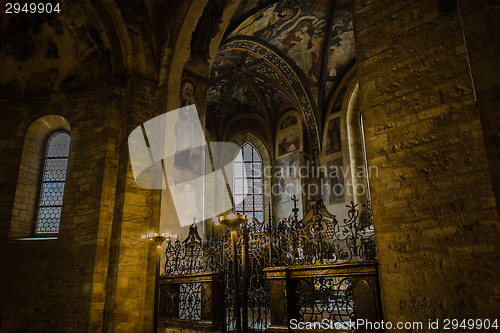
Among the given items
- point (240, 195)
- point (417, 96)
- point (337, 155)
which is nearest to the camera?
point (417, 96)

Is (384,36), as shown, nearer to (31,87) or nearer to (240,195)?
(31,87)

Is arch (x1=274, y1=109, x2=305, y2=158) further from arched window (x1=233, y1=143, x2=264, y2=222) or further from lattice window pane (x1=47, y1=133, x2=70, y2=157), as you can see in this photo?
lattice window pane (x1=47, y1=133, x2=70, y2=157)

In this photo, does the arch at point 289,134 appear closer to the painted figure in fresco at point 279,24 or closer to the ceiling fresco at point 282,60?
the ceiling fresco at point 282,60

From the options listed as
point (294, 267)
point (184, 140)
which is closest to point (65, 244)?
point (184, 140)

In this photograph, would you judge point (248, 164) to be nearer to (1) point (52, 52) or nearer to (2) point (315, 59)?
(2) point (315, 59)

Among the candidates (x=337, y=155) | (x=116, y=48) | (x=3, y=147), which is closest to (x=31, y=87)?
(x=3, y=147)

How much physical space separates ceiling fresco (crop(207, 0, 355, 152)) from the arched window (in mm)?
1721

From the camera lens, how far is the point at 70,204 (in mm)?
8273

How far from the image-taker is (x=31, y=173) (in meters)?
9.20

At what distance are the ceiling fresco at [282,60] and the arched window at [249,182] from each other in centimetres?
172

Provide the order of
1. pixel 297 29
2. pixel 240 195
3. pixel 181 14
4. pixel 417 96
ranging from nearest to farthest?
pixel 417 96
pixel 181 14
pixel 297 29
pixel 240 195

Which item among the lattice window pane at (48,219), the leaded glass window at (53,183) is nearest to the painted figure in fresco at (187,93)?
the leaded glass window at (53,183)

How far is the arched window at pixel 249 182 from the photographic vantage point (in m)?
15.8

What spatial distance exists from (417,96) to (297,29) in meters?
9.37
